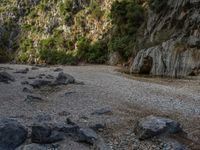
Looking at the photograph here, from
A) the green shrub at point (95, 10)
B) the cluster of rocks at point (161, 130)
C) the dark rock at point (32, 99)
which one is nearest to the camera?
the cluster of rocks at point (161, 130)

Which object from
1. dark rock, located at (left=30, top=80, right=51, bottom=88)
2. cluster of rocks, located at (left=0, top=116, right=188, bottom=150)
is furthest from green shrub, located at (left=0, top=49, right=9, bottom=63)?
cluster of rocks, located at (left=0, top=116, right=188, bottom=150)

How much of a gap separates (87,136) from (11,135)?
9.31ft

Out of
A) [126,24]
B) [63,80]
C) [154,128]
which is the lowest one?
[154,128]

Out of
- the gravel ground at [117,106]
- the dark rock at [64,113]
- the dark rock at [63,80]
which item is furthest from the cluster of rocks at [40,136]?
the dark rock at [63,80]

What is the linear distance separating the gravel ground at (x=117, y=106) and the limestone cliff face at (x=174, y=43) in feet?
28.5

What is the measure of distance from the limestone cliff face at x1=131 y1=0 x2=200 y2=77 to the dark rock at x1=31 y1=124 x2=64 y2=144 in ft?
89.9

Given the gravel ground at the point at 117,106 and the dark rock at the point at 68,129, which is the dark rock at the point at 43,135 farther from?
the gravel ground at the point at 117,106

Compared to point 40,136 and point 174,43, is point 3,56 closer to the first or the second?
point 174,43

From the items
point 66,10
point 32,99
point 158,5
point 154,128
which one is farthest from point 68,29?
point 154,128

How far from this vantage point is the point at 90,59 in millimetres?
78312

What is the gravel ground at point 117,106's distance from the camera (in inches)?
629

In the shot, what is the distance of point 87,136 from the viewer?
14781mm

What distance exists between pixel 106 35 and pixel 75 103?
57.8 metres

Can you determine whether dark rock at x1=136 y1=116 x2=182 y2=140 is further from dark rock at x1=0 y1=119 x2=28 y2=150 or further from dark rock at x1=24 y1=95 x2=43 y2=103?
dark rock at x1=24 y1=95 x2=43 y2=103
